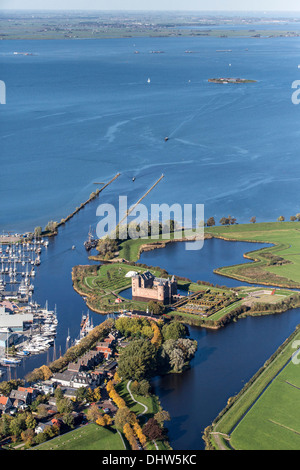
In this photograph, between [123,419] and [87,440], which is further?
[123,419]

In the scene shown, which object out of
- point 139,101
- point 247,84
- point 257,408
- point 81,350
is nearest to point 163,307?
point 81,350

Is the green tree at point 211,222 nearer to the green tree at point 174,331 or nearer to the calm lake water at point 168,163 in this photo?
the calm lake water at point 168,163

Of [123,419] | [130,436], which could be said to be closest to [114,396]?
[123,419]

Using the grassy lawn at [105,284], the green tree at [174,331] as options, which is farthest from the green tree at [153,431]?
the grassy lawn at [105,284]

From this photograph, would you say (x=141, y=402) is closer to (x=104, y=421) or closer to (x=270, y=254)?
(x=104, y=421)

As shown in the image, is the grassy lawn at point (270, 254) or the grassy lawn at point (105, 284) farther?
the grassy lawn at point (270, 254)

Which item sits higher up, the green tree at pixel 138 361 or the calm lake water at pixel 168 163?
the calm lake water at pixel 168 163

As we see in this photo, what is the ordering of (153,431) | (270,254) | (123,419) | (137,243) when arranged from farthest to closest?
(137,243)
(270,254)
(123,419)
(153,431)

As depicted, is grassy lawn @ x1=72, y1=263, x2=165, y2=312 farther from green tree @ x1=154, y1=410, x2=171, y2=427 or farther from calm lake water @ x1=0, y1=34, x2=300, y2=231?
green tree @ x1=154, y1=410, x2=171, y2=427
